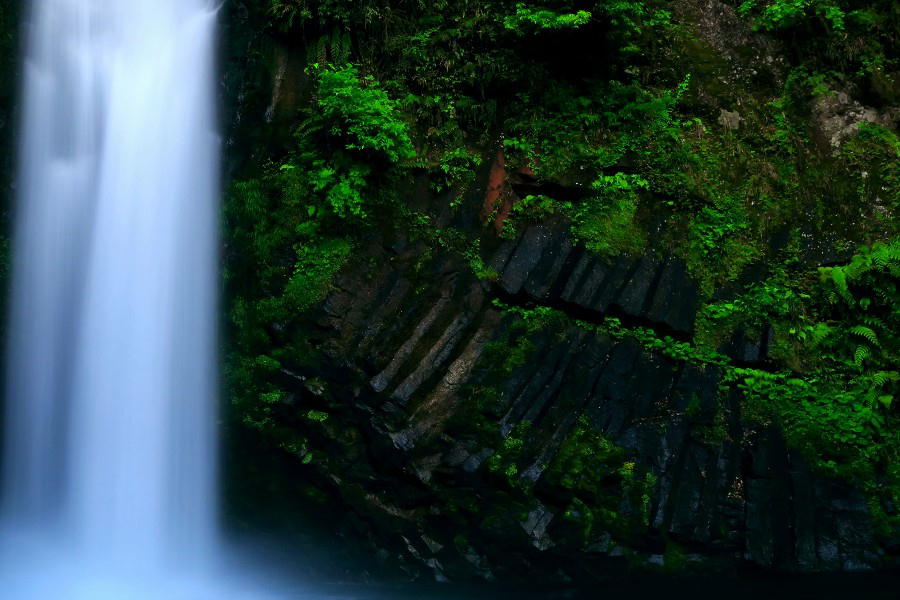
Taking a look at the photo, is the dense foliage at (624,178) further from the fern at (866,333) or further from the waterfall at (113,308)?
the waterfall at (113,308)

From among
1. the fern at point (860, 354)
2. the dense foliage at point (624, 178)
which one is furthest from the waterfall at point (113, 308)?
the fern at point (860, 354)

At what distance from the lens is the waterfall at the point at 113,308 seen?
26.1ft

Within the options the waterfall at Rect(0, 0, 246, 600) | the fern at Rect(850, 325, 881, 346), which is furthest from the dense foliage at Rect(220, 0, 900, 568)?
the waterfall at Rect(0, 0, 246, 600)

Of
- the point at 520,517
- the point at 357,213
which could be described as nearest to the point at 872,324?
the point at 520,517

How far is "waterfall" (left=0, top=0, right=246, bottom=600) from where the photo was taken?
7.95m

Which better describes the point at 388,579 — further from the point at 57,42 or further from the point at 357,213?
the point at 57,42

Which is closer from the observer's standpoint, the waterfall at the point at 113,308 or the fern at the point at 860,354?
the fern at the point at 860,354

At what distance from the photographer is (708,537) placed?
6.89 metres

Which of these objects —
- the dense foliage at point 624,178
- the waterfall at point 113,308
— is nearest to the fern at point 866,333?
the dense foliage at point 624,178

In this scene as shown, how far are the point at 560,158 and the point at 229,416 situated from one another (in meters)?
4.61

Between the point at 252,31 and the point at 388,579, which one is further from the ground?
the point at 252,31

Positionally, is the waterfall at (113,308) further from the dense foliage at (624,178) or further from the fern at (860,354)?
the fern at (860,354)

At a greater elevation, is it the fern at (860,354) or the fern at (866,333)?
the fern at (866,333)

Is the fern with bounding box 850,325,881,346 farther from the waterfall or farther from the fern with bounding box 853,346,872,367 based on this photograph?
the waterfall
